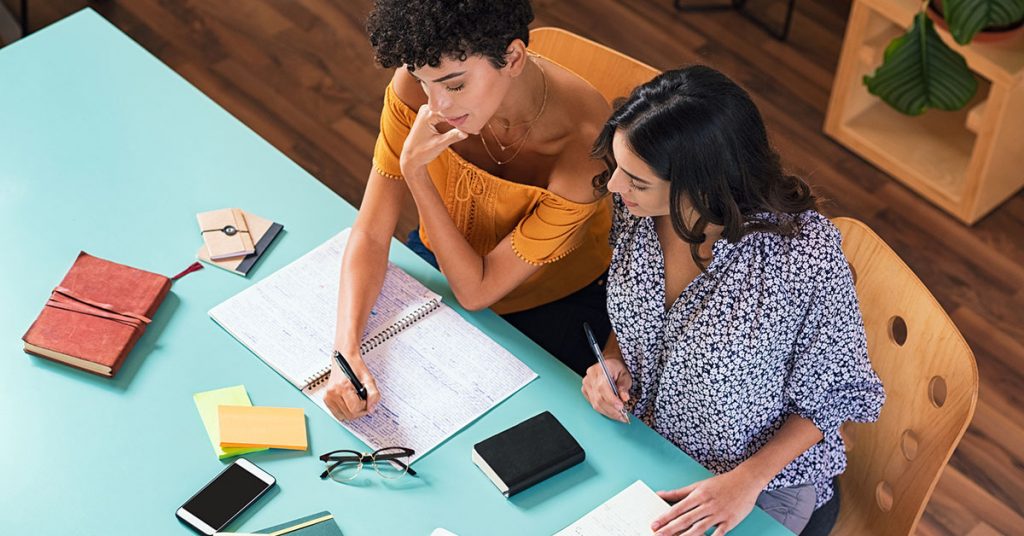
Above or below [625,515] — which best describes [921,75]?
below

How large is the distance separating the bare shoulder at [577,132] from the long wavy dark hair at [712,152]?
262 millimetres

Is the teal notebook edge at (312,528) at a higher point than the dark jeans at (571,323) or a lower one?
higher

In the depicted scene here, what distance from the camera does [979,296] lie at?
3.11 m

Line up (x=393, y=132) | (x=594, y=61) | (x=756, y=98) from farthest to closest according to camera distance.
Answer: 1. (x=756, y=98)
2. (x=594, y=61)
3. (x=393, y=132)

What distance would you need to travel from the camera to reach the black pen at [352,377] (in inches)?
72.1

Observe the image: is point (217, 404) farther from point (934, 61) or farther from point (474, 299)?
point (934, 61)

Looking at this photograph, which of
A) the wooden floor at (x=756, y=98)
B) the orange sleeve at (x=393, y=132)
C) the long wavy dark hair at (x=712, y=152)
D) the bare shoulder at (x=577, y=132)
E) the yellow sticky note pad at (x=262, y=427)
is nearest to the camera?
the long wavy dark hair at (x=712, y=152)

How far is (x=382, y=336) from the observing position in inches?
77.4

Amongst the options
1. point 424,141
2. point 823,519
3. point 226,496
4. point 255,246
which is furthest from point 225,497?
point 823,519

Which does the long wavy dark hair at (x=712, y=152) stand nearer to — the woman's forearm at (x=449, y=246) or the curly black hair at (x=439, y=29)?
the curly black hair at (x=439, y=29)

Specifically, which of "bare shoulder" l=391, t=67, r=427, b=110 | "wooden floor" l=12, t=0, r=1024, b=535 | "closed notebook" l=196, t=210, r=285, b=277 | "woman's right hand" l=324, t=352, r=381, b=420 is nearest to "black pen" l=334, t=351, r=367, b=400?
"woman's right hand" l=324, t=352, r=381, b=420

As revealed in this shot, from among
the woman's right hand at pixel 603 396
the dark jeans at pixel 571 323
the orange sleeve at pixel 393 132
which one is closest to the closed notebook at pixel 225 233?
the orange sleeve at pixel 393 132

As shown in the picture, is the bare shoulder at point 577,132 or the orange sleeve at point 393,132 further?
the orange sleeve at point 393,132

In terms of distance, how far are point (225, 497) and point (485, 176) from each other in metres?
0.73
